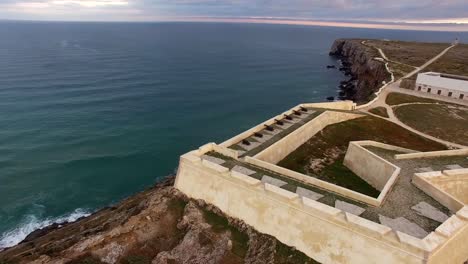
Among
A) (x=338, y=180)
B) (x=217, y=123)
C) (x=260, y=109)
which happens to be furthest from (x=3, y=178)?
(x=260, y=109)

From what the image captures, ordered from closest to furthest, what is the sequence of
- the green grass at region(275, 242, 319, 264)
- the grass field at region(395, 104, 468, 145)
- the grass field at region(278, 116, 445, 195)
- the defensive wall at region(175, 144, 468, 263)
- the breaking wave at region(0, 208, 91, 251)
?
the defensive wall at region(175, 144, 468, 263) < the green grass at region(275, 242, 319, 264) < the grass field at region(278, 116, 445, 195) < the breaking wave at region(0, 208, 91, 251) < the grass field at region(395, 104, 468, 145)

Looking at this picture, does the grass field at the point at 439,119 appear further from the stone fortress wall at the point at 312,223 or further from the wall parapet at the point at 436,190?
the stone fortress wall at the point at 312,223

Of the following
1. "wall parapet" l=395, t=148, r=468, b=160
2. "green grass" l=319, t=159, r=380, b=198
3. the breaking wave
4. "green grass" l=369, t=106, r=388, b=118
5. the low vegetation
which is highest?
the low vegetation

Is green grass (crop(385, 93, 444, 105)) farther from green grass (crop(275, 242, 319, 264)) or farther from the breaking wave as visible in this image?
the breaking wave

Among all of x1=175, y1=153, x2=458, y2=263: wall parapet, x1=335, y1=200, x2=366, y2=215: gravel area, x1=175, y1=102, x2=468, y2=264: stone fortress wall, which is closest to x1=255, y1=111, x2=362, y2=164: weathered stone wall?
x1=175, y1=102, x2=468, y2=264: stone fortress wall

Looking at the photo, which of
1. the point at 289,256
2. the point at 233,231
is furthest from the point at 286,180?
the point at 289,256

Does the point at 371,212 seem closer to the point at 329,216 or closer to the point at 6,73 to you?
the point at 329,216
